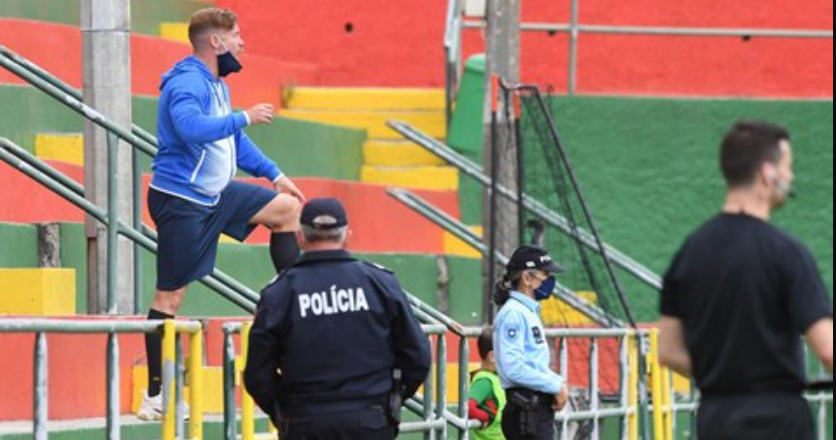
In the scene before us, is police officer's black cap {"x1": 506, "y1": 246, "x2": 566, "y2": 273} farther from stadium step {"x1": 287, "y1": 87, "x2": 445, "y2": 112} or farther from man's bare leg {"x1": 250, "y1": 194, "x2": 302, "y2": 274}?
stadium step {"x1": 287, "y1": 87, "x2": 445, "y2": 112}

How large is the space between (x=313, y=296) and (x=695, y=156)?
37.1 ft

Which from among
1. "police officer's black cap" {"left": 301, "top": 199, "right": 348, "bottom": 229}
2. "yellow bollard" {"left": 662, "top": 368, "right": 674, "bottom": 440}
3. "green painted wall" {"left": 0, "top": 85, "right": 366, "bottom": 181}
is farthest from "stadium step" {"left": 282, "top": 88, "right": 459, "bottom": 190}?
"police officer's black cap" {"left": 301, "top": 199, "right": 348, "bottom": 229}

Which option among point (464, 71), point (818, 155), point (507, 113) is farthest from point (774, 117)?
point (507, 113)

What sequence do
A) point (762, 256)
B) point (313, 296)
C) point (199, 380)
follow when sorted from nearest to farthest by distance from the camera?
point (762, 256) → point (313, 296) → point (199, 380)

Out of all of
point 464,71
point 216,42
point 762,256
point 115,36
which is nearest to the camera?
point 762,256

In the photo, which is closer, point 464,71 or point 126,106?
point 126,106

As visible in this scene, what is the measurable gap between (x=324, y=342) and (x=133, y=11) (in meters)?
9.82

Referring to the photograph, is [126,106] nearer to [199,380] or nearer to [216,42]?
[216,42]

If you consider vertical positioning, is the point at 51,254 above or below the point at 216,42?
below

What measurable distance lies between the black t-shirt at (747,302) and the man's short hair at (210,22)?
13.3 feet

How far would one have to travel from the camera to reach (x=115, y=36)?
13.4m

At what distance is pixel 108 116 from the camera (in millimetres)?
13305

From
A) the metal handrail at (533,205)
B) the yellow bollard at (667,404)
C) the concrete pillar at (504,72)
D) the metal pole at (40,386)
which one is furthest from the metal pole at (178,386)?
the concrete pillar at (504,72)

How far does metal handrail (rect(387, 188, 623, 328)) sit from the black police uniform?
7441 millimetres
